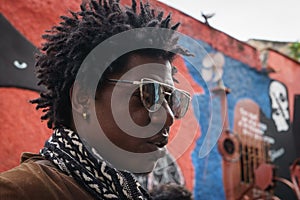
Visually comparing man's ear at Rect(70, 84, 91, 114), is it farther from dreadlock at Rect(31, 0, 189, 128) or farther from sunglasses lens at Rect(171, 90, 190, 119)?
sunglasses lens at Rect(171, 90, 190, 119)

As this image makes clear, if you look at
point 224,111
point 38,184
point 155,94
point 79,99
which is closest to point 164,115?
point 155,94

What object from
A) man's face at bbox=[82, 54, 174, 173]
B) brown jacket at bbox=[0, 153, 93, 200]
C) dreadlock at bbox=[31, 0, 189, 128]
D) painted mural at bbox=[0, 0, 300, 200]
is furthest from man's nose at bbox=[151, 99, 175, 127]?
painted mural at bbox=[0, 0, 300, 200]

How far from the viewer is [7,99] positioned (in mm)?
3635

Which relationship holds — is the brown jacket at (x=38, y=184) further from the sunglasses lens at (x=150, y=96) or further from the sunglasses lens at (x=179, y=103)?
the sunglasses lens at (x=179, y=103)

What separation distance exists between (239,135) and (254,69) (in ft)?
4.13

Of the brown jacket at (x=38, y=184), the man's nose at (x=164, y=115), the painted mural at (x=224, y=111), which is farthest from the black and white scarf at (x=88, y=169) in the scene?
the painted mural at (x=224, y=111)

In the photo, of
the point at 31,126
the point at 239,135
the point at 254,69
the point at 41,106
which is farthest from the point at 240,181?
the point at 41,106

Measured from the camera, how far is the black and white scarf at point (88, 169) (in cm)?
122

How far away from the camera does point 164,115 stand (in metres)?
1.36

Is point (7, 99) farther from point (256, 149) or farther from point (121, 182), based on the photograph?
point (256, 149)

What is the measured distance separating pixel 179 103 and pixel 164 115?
0.49 feet

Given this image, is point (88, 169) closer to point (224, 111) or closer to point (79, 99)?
point (79, 99)

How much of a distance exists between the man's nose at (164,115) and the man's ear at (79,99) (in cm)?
19

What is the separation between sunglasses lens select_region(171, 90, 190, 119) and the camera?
4.78ft
